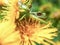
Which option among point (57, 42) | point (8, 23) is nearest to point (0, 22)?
point (8, 23)

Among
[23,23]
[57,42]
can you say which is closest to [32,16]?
[23,23]

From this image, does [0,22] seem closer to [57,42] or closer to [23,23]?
[23,23]

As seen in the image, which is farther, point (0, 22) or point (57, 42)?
point (57, 42)

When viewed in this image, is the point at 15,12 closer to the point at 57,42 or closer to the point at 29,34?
the point at 29,34

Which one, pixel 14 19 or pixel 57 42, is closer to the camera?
pixel 14 19

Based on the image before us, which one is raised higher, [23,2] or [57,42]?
[23,2]
